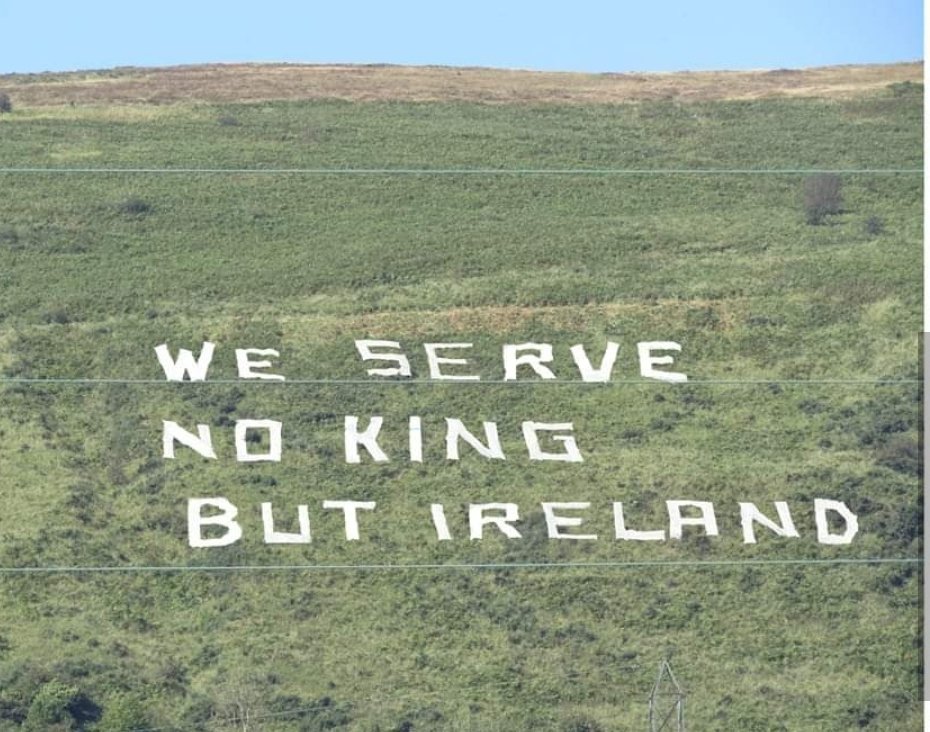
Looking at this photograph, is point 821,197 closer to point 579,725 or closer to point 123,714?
point 579,725

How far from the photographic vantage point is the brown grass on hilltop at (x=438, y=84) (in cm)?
2895

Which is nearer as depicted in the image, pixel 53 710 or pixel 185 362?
pixel 53 710

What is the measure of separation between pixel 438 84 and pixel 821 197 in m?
6.64

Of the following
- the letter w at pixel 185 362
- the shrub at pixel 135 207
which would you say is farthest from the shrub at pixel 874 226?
the shrub at pixel 135 207

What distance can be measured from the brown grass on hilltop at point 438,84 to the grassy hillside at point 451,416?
2.34 ft

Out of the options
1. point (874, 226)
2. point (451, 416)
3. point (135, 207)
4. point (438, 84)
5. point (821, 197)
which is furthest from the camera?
point (438, 84)

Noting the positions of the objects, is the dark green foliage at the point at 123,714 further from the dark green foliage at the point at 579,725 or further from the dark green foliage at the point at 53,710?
the dark green foliage at the point at 579,725

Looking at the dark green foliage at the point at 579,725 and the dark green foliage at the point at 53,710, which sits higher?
the dark green foliage at the point at 53,710

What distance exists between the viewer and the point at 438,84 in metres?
29.5

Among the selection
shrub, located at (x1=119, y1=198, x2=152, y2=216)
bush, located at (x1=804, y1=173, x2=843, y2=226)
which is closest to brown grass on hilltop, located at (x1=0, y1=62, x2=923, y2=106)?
bush, located at (x1=804, y1=173, x2=843, y2=226)

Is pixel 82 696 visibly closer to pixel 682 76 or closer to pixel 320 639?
pixel 320 639

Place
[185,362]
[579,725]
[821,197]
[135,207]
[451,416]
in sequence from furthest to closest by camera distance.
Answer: [821,197] → [135,207] → [185,362] → [451,416] → [579,725]

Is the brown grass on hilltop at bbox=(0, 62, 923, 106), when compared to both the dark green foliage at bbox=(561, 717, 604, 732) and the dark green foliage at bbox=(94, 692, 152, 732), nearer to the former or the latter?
the dark green foliage at bbox=(94, 692, 152, 732)

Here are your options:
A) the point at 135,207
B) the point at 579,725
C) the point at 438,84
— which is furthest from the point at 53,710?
the point at 438,84
